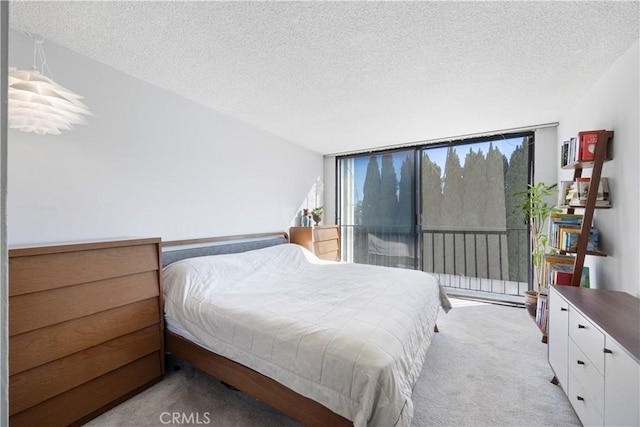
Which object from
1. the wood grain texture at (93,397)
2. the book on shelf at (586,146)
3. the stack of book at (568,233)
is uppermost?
the book on shelf at (586,146)

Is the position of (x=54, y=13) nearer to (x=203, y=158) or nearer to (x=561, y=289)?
(x=203, y=158)

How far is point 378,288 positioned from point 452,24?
1.85 metres

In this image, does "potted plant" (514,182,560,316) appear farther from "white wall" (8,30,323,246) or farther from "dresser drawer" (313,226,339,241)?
"white wall" (8,30,323,246)

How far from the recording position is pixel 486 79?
2.10 meters

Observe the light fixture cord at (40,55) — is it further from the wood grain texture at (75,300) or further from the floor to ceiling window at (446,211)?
the floor to ceiling window at (446,211)

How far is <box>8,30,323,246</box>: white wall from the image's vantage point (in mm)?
1645

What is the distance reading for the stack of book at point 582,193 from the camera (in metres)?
1.94

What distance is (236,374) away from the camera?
1.59m

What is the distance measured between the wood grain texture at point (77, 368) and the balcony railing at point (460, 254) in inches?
135

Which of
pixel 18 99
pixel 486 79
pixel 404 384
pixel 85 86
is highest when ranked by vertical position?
pixel 486 79

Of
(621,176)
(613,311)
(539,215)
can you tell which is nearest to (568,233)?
(621,176)

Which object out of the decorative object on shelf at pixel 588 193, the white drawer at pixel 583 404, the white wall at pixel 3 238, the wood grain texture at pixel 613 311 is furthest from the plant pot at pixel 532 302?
the white wall at pixel 3 238

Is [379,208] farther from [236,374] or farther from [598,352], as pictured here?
[236,374]

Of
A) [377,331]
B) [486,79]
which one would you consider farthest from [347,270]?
[486,79]
